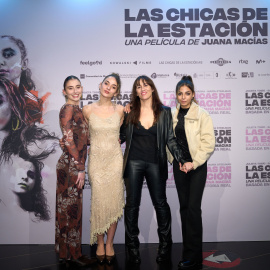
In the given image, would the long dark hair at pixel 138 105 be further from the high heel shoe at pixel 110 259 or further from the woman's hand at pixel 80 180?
the high heel shoe at pixel 110 259

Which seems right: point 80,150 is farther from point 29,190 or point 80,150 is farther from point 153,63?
point 153,63

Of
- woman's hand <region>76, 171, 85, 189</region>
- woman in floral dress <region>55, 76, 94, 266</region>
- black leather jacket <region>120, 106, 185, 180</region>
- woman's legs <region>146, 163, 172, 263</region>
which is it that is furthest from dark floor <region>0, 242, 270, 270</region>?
black leather jacket <region>120, 106, 185, 180</region>

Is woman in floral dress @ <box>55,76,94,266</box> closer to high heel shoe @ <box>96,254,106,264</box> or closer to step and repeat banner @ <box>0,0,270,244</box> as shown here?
high heel shoe @ <box>96,254,106,264</box>

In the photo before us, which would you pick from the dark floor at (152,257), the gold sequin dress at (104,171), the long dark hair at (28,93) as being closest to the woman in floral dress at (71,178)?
the gold sequin dress at (104,171)

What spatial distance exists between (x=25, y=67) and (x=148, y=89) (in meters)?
1.74

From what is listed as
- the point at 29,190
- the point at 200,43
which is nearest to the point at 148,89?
the point at 200,43

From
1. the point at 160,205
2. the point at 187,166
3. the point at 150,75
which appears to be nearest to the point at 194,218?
the point at 160,205

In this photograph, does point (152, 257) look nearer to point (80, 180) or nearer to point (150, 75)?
point (80, 180)

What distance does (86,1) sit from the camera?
12.7 ft

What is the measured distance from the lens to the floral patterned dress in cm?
299

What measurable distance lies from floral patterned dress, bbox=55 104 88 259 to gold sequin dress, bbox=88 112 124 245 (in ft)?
0.38

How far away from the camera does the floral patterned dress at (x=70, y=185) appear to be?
2.99m

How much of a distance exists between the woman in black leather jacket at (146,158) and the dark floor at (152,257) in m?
0.17

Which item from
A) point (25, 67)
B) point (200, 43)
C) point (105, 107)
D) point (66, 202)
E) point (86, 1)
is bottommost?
point (66, 202)
